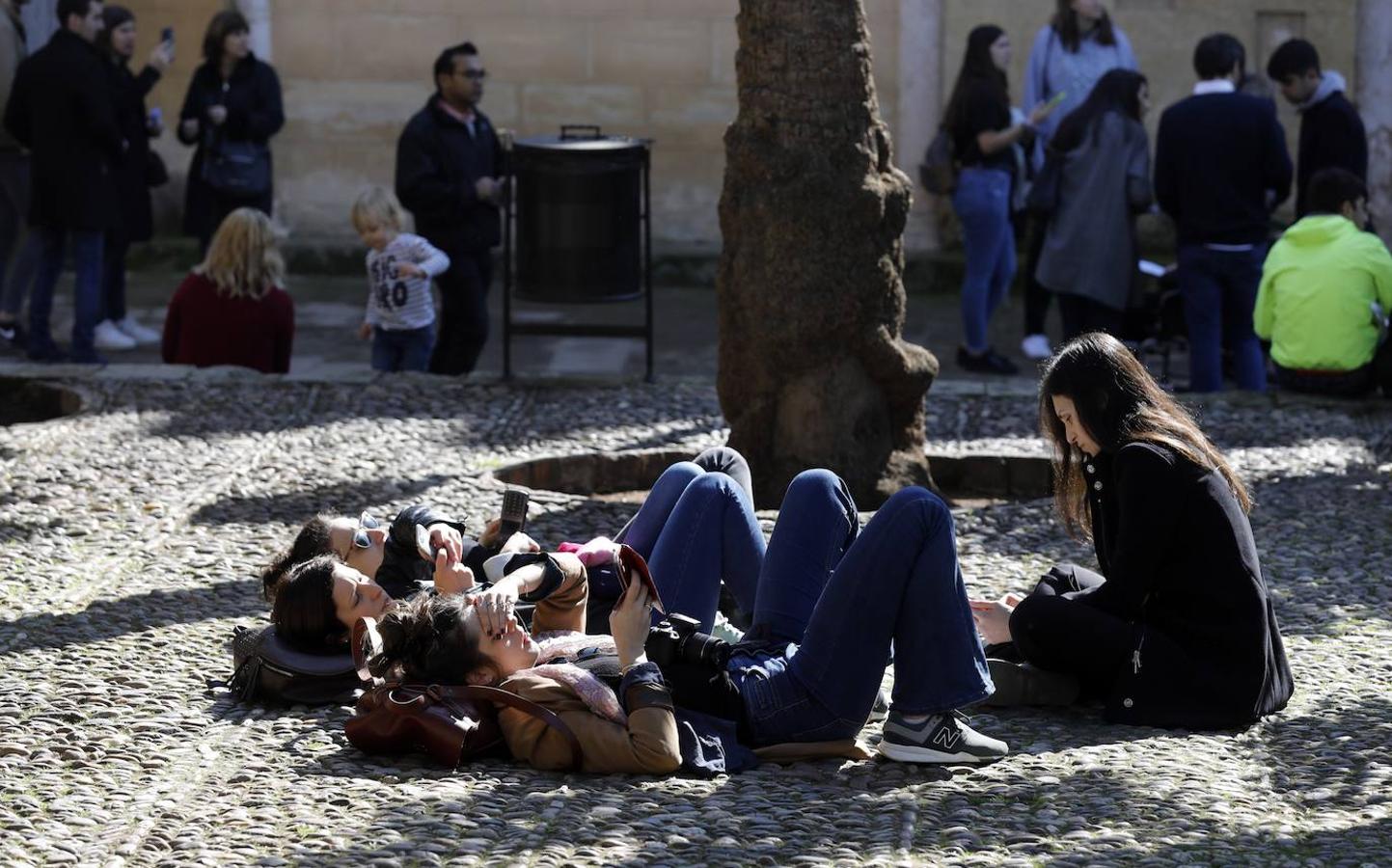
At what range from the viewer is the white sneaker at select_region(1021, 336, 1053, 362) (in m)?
11.1

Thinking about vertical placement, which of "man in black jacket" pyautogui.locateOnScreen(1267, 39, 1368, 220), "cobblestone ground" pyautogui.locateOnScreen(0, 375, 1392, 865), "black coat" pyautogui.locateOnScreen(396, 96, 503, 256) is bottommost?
"cobblestone ground" pyautogui.locateOnScreen(0, 375, 1392, 865)

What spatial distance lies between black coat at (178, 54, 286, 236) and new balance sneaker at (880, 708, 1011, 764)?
7.41m

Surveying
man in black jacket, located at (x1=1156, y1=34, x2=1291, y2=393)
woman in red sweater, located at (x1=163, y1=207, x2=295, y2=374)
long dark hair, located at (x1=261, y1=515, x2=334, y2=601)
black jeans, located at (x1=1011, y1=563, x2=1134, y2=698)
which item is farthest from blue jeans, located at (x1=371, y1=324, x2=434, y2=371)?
black jeans, located at (x1=1011, y1=563, x2=1134, y2=698)

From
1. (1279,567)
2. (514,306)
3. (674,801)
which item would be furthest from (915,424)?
(514,306)

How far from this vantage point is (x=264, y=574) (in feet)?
17.0

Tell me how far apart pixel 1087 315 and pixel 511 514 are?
5.88 meters

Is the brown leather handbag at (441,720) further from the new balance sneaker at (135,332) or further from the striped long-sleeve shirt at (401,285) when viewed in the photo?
the new balance sneaker at (135,332)

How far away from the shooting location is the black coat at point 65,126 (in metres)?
9.98

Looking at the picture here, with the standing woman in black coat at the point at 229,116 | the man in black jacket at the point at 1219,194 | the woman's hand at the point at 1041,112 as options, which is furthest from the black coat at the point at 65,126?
the man in black jacket at the point at 1219,194

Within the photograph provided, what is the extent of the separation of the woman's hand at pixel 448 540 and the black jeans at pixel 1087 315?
19.2ft

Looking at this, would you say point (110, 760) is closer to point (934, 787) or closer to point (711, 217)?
point (934, 787)

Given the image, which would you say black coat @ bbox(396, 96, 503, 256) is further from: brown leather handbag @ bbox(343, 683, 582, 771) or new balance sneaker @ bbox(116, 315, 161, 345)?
brown leather handbag @ bbox(343, 683, 582, 771)

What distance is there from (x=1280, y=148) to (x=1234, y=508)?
512 cm

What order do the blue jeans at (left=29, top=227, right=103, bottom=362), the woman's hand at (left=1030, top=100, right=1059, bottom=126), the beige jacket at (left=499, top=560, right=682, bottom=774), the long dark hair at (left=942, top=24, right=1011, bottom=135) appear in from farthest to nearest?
the woman's hand at (left=1030, top=100, right=1059, bottom=126) → the long dark hair at (left=942, top=24, right=1011, bottom=135) → the blue jeans at (left=29, top=227, right=103, bottom=362) → the beige jacket at (left=499, top=560, right=682, bottom=774)
